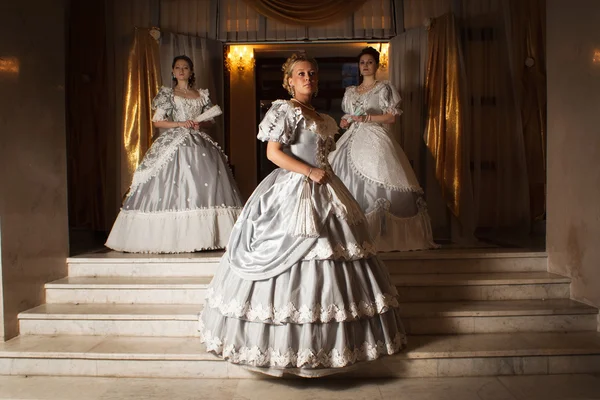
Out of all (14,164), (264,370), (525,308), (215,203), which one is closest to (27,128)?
(14,164)

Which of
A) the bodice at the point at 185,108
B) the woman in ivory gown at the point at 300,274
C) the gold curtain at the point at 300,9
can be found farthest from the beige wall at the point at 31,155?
the gold curtain at the point at 300,9

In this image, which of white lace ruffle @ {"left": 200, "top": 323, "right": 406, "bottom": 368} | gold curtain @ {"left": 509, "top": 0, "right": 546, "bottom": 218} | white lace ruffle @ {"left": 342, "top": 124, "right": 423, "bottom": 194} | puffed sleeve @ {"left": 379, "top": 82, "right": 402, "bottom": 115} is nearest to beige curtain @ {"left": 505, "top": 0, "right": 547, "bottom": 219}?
gold curtain @ {"left": 509, "top": 0, "right": 546, "bottom": 218}

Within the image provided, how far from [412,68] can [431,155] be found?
3.08ft

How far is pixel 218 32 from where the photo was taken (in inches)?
237

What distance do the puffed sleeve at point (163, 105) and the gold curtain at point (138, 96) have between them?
0.87m

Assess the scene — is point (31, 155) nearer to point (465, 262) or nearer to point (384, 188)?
point (384, 188)

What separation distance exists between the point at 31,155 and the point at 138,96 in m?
2.07

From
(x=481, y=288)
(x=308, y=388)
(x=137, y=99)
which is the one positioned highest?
(x=137, y=99)

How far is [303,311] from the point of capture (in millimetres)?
2801

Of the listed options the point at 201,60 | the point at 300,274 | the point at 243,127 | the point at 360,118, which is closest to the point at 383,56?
the point at 243,127

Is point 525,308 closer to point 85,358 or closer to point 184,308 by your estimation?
point 184,308

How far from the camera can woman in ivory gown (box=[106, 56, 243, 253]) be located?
453cm

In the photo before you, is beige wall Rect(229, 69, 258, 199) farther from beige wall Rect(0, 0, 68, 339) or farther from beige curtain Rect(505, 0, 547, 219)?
beige wall Rect(0, 0, 68, 339)

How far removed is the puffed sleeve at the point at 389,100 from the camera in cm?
457
